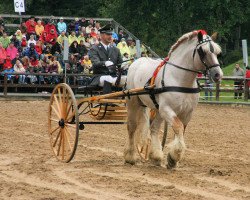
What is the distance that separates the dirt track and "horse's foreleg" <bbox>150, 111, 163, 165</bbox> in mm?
150

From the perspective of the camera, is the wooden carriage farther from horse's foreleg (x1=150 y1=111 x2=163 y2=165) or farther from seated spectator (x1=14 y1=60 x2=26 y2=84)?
seated spectator (x1=14 y1=60 x2=26 y2=84)

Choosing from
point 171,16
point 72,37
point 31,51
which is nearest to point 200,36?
point 31,51

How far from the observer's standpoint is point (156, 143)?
38.4 ft

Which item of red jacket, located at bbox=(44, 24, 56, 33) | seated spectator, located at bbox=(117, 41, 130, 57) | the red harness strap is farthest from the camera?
red jacket, located at bbox=(44, 24, 56, 33)

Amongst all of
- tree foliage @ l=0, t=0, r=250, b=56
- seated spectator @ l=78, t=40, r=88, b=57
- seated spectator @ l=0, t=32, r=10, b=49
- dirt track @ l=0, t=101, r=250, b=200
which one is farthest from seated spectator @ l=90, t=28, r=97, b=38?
dirt track @ l=0, t=101, r=250, b=200

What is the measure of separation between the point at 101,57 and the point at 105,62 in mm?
318

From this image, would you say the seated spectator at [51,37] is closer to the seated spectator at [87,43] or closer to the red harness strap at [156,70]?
the seated spectator at [87,43]

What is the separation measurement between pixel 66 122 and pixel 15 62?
15386mm

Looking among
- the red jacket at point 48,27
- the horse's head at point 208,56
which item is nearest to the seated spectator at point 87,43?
the red jacket at point 48,27

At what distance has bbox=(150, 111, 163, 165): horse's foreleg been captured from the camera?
1149cm

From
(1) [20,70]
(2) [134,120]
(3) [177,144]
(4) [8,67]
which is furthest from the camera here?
(4) [8,67]

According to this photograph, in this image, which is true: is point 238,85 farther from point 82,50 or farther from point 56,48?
point 56,48

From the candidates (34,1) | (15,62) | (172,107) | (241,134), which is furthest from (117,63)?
(34,1)

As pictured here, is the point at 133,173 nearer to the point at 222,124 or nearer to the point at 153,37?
the point at 222,124
